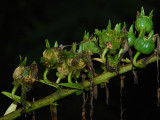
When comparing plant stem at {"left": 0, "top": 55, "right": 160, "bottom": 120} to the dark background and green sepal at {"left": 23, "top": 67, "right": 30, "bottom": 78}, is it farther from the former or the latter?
the dark background

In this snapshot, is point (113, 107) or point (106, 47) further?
point (113, 107)

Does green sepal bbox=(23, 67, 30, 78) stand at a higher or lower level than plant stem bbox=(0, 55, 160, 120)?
higher

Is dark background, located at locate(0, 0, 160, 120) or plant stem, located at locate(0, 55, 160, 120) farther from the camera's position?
dark background, located at locate(0, 0, 160, 120)

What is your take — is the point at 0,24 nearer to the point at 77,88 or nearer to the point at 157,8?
the point at 157,8

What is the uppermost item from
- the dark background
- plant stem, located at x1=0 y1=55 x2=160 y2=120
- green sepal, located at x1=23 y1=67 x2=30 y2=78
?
the dark background

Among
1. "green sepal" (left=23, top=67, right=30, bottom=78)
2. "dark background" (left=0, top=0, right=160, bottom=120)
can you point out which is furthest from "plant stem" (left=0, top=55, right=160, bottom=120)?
"dark background" (left=0, top=0, right=160, bottom=120)

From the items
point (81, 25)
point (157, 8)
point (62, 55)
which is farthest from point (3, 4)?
point (62, 55)

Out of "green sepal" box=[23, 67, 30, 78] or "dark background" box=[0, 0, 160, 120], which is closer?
"green sepal" box=[23, 67, 30, 78]

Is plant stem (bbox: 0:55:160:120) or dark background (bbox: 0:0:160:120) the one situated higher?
dark background (bbox: 0:0:160:120)

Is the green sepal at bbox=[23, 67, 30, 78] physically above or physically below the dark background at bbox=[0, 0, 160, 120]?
below

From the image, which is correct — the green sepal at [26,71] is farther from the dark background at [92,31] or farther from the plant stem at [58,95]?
the dark background at [92,31]

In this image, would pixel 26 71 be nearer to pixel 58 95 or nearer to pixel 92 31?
pixel 58 95
